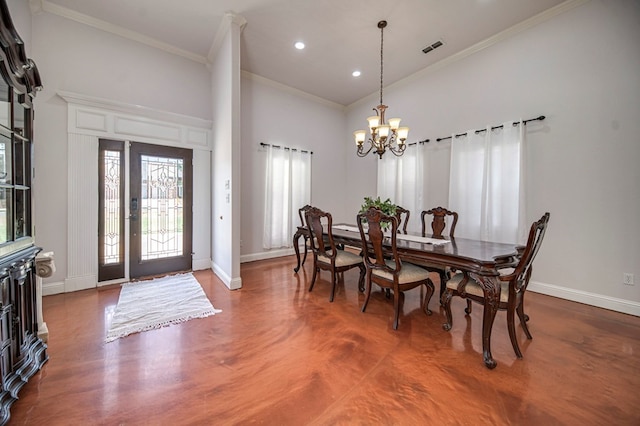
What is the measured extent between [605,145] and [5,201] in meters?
5.54

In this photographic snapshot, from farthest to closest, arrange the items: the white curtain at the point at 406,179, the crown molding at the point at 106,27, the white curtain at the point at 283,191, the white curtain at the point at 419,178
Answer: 1. the white curtain at the point at 283,191
2. the white curtain at the point at 406,179
3. the white curtain at the point at 419,178
4. the crown molding at the point at 106,27

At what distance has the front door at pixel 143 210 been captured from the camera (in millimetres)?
3389

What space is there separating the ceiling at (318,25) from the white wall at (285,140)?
2.17ft

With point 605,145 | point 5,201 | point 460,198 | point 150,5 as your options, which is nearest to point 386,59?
point 460,198

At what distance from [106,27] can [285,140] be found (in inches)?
120

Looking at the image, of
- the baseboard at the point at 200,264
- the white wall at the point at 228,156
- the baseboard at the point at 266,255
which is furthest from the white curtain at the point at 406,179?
the baseboard at the point at 200,264

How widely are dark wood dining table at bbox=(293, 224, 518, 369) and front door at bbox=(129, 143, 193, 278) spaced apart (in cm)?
346

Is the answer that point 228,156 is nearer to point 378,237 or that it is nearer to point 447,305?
point 378,237

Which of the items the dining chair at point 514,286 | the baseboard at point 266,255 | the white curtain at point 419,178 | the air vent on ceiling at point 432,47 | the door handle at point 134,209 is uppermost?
the air vent on ceiling at point 432,47

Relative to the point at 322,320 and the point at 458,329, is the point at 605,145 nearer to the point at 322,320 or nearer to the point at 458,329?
the point at 458,329

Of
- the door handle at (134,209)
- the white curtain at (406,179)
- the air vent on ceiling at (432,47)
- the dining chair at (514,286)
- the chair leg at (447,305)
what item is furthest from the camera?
the white curtain at (406,179)

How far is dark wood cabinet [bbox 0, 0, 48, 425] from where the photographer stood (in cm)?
142

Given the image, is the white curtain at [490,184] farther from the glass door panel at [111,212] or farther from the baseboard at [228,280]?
the glass door panel at [111,212]

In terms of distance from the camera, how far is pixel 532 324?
95.5 inches
